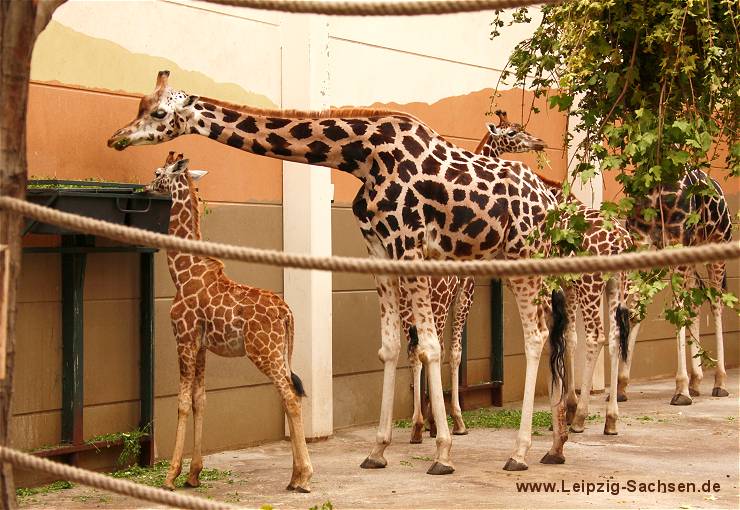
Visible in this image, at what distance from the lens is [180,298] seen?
5.69m

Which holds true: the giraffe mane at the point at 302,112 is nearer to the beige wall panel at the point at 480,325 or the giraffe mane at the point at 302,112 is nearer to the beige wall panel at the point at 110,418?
the beige wall panel at the point at 110,418

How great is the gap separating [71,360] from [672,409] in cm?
505

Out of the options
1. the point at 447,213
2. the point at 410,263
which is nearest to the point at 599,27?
the point at 447,213

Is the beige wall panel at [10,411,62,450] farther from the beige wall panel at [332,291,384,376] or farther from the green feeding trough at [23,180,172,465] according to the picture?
the beige wall panel at [332,291,384,376]

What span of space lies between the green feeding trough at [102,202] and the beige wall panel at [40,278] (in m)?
0.39

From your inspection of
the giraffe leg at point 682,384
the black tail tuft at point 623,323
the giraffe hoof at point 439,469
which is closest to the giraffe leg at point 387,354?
the giraffe hoof at point 439,469

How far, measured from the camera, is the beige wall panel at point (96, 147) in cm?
594

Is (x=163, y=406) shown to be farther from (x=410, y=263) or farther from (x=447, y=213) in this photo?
(x=410, y=263)

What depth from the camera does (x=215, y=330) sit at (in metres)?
5.62

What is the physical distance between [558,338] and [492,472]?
104 centimetres

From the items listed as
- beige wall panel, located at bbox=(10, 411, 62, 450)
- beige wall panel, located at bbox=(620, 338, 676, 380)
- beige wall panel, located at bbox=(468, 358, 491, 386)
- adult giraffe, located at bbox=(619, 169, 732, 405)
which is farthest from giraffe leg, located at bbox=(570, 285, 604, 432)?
beige wall panel, located at bbox=(10, 411, 62, 450)

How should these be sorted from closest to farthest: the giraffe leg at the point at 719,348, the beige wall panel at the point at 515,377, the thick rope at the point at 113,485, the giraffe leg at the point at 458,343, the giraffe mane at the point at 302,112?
the thick rope at the point at 113,485 < the giraffe mane at the point at 302,112 < the giraffe leg at the point at 458,343 < the beige wall panel at the point at 515,377 < the giraffe leg at the point at 719,348

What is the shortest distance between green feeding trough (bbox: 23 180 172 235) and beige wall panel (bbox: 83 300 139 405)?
0.70 meters

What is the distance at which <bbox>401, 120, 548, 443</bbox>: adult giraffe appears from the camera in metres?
7.32
